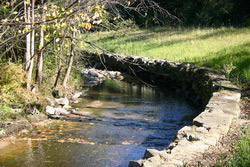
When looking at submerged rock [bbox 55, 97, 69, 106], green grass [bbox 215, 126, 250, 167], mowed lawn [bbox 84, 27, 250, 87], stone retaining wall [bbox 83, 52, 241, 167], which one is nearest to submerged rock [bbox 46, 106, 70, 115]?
submerged rock [bbox 55, 97, 69, 106]

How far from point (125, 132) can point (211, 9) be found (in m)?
21.9

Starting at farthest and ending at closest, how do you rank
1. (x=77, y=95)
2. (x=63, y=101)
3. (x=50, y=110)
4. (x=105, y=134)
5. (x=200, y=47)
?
(x=200, y=47)
(x=77, y=95)
(x=63, y=101)
(x=50, y=110)
(x=105, y=134)

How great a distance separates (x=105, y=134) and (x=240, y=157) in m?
3.89

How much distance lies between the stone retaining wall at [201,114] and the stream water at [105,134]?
0.70 metres

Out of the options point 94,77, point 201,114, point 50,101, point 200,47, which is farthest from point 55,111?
point 200,47

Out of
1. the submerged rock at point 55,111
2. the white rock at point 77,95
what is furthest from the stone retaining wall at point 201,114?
the white rock at point 77,95

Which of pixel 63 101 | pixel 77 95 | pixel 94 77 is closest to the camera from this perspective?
pixel 63 101

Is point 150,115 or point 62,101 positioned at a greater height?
point 62,101

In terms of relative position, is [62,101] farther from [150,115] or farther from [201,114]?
[201,114]

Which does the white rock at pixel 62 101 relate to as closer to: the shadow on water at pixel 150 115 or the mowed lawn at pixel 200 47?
the shadow on water at pixel 150 115

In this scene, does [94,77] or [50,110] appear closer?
[50,110]

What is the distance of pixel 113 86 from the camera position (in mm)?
14758

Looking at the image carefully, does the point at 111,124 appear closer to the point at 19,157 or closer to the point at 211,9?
the point at 19,157

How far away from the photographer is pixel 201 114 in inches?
263
